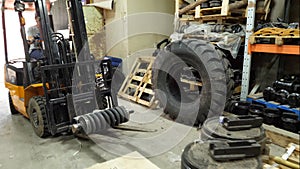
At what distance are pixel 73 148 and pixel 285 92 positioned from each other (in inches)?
110

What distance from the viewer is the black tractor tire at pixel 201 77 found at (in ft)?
9.82

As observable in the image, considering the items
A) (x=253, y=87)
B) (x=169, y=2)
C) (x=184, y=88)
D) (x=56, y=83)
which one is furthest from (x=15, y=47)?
(x=253, y=87)

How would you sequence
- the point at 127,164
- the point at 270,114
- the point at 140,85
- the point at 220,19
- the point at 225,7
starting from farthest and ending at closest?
the point at 140,85 < the point at 220,19 < the point at 225,7 < the point at 270,114 < the point at 127,164

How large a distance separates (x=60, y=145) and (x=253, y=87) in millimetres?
2964

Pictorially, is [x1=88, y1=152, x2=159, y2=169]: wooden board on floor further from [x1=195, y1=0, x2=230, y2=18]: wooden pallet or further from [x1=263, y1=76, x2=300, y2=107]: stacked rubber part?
[x1=195, y1=0, x2=230, y2=18]: wooden pallet

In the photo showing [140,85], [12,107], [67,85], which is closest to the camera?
[67,85]

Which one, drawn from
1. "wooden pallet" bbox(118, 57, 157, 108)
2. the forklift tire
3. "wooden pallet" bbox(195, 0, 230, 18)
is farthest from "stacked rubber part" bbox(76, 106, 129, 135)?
"wooden pallet" bbox(195, 0, 230, 18)

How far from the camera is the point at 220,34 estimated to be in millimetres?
3549

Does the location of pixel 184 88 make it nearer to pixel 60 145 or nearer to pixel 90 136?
pixel 90 136

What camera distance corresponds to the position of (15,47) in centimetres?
849

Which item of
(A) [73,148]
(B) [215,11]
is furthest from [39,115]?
(B) [215,11]

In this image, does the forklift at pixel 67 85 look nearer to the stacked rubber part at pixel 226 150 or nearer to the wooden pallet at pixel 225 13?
the stacked rubber part at pixel 226 150

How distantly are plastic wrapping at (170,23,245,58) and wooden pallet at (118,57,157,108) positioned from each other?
3.41 feet

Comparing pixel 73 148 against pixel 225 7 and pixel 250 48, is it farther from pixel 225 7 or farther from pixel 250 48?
pixel 225 7
